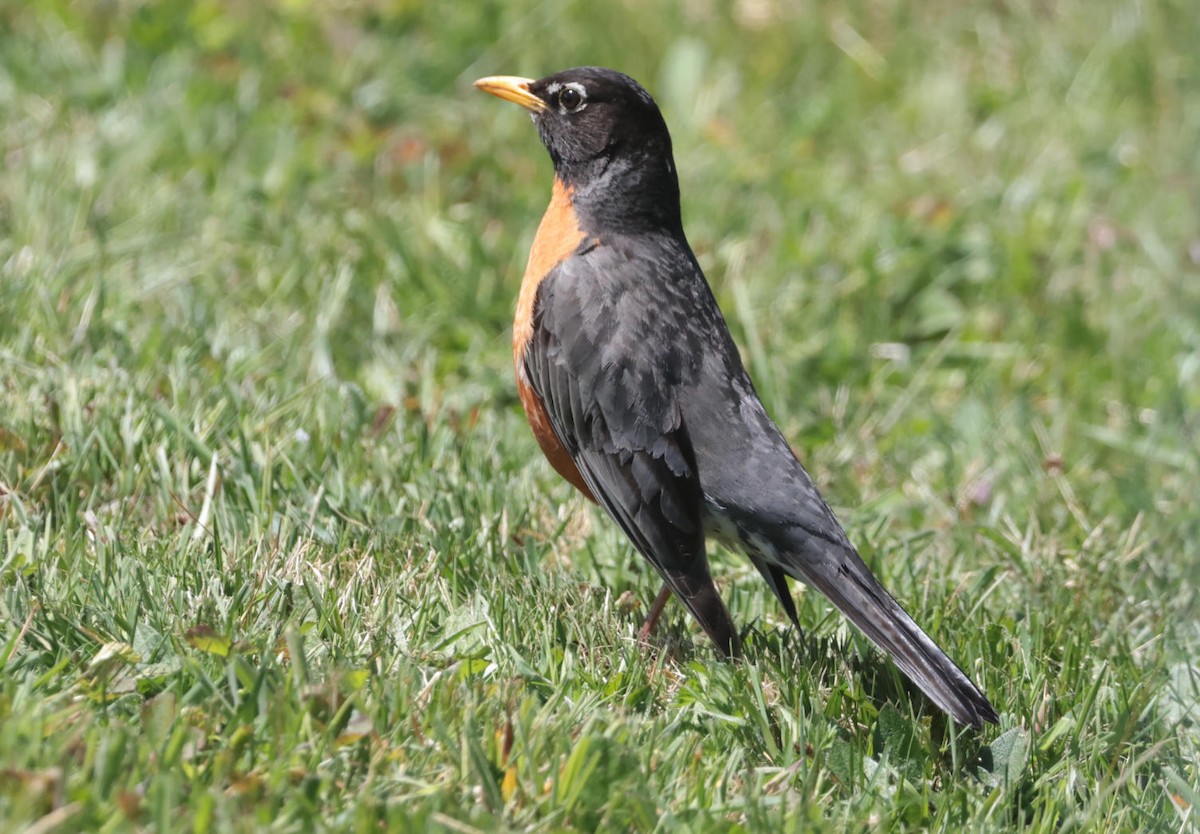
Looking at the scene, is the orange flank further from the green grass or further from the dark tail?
the dark tail

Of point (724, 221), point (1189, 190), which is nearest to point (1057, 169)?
point (1189, 190)

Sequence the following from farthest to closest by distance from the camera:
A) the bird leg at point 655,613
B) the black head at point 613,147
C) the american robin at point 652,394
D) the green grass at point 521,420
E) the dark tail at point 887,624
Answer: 1. the black head at point 613,147
2. the bird leg at point 655,613
3. the american robin at point 652,394
4. the dark tail at point 887,624
5. the green grass at point 521,420

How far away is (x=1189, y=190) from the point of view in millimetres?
7707

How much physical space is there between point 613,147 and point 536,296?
0.62 m

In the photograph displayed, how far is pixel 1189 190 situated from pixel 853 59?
1992 millimetres

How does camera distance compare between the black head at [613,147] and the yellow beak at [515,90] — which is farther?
the yellow beak at [515,90]

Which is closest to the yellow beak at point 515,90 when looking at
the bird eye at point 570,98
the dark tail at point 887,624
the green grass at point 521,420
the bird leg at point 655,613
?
the bird eye at point 570,98

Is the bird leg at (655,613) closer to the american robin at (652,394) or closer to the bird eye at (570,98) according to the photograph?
the american robin at (652,394)

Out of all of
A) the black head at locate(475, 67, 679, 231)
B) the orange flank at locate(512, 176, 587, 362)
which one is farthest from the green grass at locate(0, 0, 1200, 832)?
the black head at locate(475, 67, 679, 231)

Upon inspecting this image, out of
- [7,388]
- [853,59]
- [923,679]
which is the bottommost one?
[923,679]

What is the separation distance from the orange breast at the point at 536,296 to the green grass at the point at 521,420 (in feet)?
0.82

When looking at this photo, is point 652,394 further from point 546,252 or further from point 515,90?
point 515,90

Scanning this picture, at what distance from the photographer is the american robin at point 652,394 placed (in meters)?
3.82

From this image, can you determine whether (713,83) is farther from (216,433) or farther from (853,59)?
(216,433)
